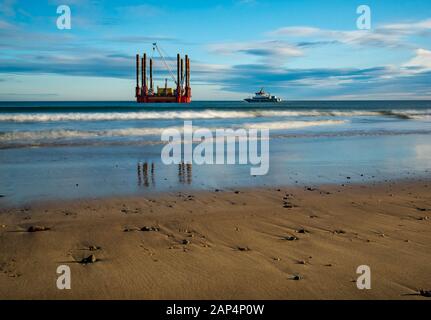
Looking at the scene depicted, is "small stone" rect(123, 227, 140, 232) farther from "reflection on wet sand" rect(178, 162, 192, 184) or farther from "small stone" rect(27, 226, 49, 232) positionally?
"reflection on wet sand" rect(178, 162, 192, 184)

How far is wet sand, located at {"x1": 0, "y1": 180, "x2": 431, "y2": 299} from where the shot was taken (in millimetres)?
3340

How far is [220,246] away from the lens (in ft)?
14.2

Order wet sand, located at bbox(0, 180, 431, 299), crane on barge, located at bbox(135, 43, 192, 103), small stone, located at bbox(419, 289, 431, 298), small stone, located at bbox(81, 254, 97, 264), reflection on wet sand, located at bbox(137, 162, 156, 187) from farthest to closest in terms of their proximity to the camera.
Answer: crane on barge, located at bbox(135, 43, 192, 103), reflection on wet sand, located at bbox(137, 162, 156, 187), small stone, located at bbox(81, 254, 97, 264), wet sand, located at bbox(0, 180, 431, 299), small stone, located at bbox(419, 289, 431, 298)

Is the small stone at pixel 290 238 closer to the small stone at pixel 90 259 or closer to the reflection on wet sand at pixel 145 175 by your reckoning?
the small stone at pixel 90 259

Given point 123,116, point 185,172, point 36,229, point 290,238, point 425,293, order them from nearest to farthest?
point 425,293, point 290,238, point 36,229, point 185,172, point 123,116

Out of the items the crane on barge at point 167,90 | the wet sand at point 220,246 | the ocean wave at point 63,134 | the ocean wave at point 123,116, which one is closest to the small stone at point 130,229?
the wet sand at point 220,246

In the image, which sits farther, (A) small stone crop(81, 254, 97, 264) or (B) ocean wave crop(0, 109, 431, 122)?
(B) ocean wave crop(0, 109, 431, 122)

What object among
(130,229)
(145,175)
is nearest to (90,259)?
(130,229)

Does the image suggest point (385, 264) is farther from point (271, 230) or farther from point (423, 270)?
point (271, 230)

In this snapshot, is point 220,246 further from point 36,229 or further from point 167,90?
point 167,90

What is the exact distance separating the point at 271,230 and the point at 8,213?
132 inches

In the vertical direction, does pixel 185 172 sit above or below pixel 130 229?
above

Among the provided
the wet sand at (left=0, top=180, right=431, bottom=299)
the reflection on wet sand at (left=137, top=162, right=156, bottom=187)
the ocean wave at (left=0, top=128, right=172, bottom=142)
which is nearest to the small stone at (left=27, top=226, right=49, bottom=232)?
the wet sand at (left=0, top=180, right=431, bottom=299)
